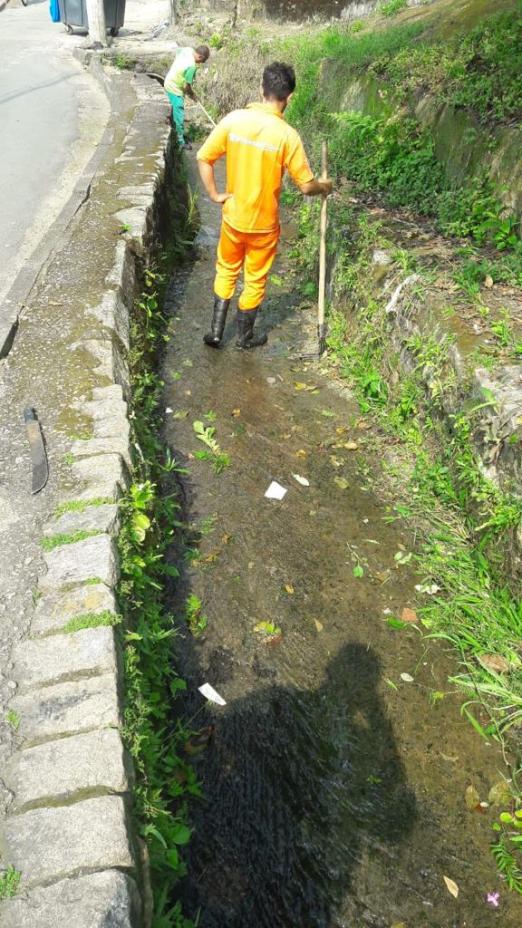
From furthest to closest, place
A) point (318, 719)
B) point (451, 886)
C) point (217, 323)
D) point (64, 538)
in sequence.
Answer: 1. point (217, 323)
2. point (318, 719)
3. point (64, 538)
4. point (451, 886)

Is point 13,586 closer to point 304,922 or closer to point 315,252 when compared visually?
point 304,922

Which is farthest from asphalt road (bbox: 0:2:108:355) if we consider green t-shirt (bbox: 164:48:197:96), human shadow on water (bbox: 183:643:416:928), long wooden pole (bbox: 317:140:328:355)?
human shadow on water (bbox: 183:643:416:928)

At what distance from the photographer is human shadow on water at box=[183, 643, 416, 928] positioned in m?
2.51

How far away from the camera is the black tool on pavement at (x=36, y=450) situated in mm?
3316

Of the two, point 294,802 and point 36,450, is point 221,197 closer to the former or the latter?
point 36,450

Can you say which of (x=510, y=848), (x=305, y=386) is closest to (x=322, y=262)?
(x=305, y=386)

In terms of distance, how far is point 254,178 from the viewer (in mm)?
5105

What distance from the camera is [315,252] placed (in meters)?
7.03

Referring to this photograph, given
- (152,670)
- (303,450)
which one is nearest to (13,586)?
(152,670)

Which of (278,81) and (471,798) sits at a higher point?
(278,81)

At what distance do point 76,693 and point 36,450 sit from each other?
1599 millimetres

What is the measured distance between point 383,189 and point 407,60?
5.73 ft

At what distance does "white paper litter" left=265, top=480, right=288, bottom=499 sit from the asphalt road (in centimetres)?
221

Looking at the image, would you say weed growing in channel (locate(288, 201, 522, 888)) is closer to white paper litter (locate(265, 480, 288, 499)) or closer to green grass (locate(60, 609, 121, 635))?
white paper litter (locate(265, 480, 288, 499))
